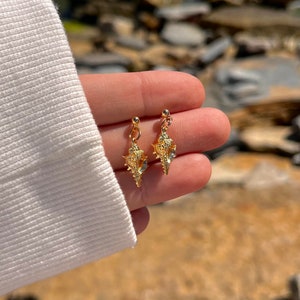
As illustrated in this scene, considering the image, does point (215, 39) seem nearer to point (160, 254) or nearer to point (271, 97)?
point (271, 97)

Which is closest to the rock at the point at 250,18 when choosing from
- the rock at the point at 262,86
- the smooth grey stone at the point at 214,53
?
the smooth grey stone at the point at 214,53

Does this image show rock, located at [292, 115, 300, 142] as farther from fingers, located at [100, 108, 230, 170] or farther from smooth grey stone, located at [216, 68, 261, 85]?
fingers, located at [100, 108, 230, 170]

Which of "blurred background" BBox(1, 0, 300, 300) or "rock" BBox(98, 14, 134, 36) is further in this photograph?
"rock" BBox(98, 14, 134, 36)

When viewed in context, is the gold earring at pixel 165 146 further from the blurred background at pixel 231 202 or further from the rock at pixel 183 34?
the rock at pixel 183 34

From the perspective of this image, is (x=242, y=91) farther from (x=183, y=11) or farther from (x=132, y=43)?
(x=183, y=11)

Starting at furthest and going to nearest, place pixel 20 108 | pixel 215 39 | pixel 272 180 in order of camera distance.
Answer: pixel 215 39, pixel 272 180, pixel 20 108

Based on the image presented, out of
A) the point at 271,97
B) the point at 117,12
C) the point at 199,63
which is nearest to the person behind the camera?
the point at 271,97

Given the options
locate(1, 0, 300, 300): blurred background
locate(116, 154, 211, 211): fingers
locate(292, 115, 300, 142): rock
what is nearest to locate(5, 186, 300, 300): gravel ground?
locate(1, 0, 300, 300): blurred background

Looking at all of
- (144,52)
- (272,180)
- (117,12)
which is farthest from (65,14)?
(272,180)
